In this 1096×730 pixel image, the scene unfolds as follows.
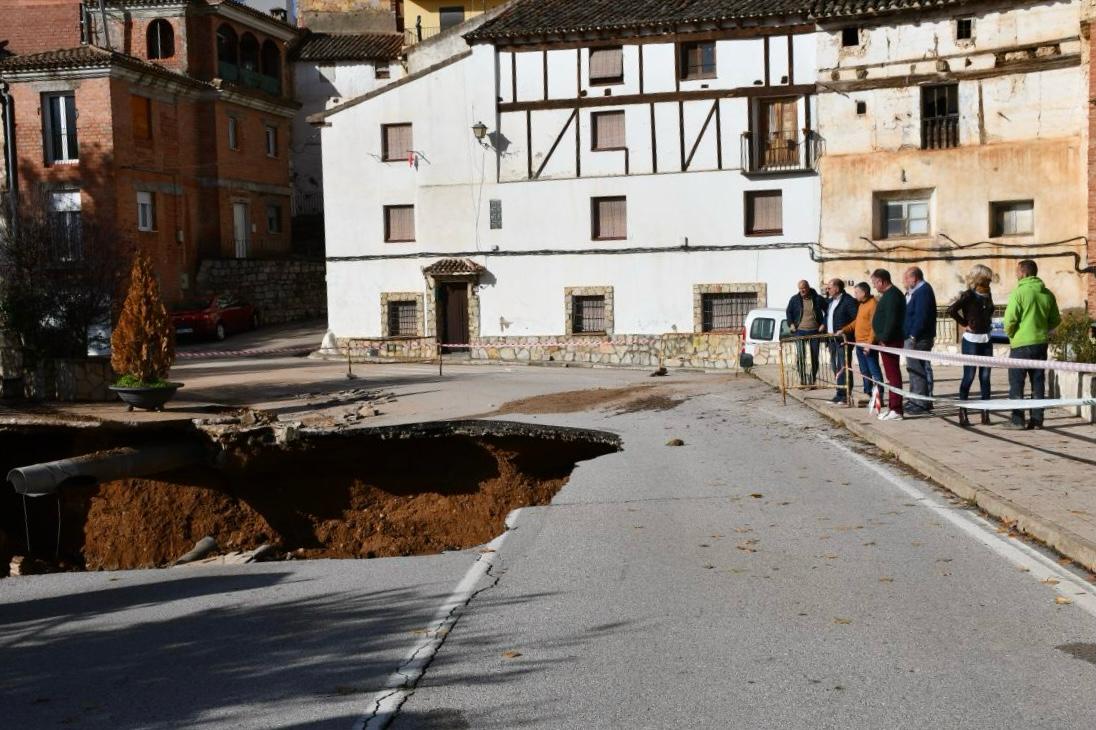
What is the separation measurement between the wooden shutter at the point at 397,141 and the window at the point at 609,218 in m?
6.05

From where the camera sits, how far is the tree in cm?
1947

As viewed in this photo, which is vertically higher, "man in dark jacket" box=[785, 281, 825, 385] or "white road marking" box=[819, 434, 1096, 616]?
"man in dark jacket" box=[785, 281, 825, 385]

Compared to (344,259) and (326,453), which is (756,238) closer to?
(344,259)

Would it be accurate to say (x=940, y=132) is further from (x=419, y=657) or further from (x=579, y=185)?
(x=419, y=657)

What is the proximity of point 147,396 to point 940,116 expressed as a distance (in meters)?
22.9

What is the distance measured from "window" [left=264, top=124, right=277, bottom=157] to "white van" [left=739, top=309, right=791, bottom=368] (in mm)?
26617

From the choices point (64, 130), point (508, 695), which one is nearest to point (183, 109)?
point (64, 130)

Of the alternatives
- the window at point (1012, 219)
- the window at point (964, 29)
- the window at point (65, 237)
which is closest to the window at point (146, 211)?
the window at point (65, 237)

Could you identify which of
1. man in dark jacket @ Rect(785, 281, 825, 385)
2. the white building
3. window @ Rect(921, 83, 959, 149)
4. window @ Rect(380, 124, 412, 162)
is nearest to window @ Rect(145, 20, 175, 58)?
the white building

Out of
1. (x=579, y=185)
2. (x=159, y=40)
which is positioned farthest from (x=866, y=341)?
(x=159, y=40)

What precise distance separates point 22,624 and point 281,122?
145 feet

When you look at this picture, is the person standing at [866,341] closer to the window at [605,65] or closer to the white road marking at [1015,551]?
the white road marking at [1015,551]

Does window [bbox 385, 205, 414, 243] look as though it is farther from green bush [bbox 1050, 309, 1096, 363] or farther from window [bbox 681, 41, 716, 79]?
green bush [bbox 1050, 309, 1096, 363]

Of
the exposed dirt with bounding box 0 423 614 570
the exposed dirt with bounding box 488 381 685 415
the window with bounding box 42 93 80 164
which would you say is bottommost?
the exposed dirt with bounding box 0 423 614 570
